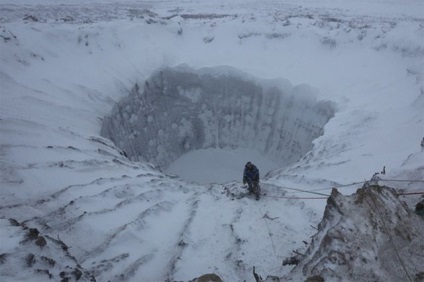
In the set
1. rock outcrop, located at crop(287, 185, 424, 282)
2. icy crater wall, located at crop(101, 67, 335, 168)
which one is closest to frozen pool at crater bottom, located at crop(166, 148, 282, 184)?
icy crater wall, located at crop(101, 67, 335, 168)

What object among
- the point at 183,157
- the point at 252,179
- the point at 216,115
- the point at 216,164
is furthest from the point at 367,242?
the point at 216,115

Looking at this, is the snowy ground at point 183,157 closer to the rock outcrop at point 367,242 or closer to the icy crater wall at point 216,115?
the icy crater wall at point 216,115

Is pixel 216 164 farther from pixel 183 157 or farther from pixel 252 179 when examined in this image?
pixel 252 179

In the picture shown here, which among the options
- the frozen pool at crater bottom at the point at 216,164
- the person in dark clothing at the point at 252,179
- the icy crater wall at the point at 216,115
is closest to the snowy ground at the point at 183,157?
the frozen pool at crater bottom at the point at 216,164

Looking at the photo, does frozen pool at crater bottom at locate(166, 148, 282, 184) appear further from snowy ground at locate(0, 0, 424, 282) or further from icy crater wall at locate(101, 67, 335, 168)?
icy crater wall at locate(101, 67, 335, 168)

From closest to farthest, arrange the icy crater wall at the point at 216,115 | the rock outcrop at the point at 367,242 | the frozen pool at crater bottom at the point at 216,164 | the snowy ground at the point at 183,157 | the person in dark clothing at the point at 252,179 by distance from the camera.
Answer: the rock outcrop at the point at 367,242, the snowy ground at the point at 183,157, the person in dark clothing at the point at 252,179, the icy crater wall at the point at 216,115, the frozen pool at crater bottom at the point at 216,164

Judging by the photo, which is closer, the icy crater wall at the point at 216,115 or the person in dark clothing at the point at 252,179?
the person in dark clothing at the point at 252,179
